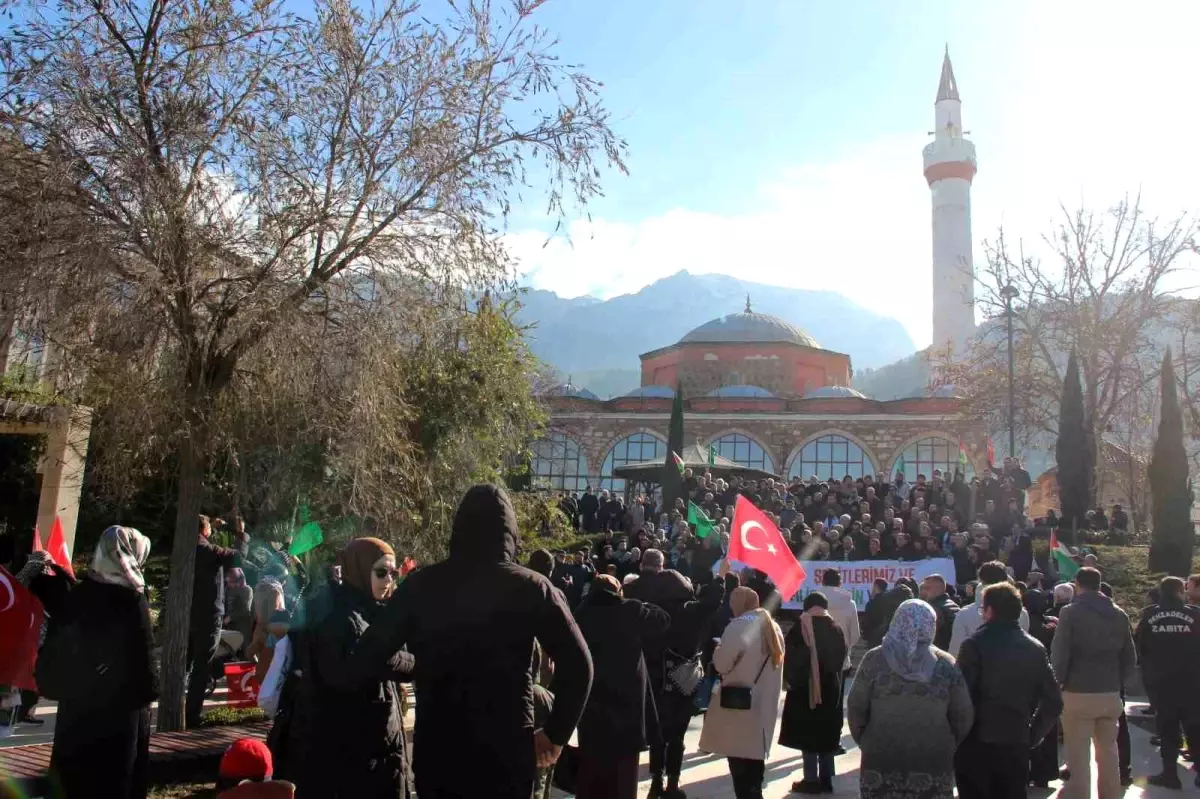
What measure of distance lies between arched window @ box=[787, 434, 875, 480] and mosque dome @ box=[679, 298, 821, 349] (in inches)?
359

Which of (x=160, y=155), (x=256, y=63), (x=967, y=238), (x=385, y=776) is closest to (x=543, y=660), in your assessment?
(x=385, y=776)

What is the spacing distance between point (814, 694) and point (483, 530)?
15.4ft

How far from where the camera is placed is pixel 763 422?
4134 cm

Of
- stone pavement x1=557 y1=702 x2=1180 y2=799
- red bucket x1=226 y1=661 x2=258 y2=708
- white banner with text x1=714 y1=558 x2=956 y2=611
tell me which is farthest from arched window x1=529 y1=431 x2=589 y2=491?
stone pavement x1=557 y1=702 x2=1180 y2=799

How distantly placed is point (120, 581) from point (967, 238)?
53.6 metres

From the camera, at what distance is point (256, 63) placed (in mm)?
7504

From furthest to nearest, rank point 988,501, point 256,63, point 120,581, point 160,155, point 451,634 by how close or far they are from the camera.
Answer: point 988,501 < point 256,63 < point 160,155 < point 120,581 < point 451,634

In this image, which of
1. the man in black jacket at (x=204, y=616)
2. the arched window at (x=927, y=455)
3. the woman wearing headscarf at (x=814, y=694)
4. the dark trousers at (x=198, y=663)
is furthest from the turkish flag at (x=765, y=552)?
the arched window at (x=927, y=455)

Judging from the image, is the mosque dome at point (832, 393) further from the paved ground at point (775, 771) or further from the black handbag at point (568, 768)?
the black handbag at point (568, 768)

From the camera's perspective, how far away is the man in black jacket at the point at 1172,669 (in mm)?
7645

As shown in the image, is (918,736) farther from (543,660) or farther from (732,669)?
(543,660)

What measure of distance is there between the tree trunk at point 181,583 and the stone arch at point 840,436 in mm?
35296

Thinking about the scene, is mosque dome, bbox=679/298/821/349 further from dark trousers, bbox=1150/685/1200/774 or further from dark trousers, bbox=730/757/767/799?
dark trousers, bbox=730/757/767/799

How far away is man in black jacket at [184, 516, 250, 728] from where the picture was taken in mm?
8367
